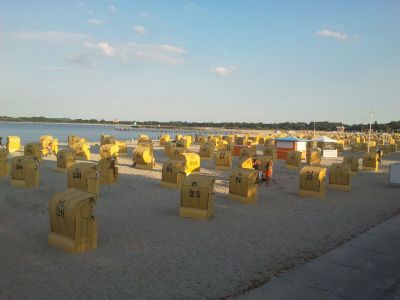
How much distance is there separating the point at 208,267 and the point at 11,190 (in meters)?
10.3

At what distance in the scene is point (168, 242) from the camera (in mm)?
9062

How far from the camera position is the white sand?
6629 mm

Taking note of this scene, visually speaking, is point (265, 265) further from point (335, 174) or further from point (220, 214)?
point (335, 174)

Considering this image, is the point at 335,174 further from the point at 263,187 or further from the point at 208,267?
the point at 208,267

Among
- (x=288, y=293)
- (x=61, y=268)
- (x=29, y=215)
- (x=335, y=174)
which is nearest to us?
(x=288, y=293)

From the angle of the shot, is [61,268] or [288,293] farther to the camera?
[61,268]

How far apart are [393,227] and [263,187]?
23.9 ft

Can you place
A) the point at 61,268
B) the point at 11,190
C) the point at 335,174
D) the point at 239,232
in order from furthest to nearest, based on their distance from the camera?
the point at 335,174 < the point at 11,190 < the point at 239,232 < the point at 61,268

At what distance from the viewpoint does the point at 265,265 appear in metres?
7.67

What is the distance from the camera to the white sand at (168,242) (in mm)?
6629

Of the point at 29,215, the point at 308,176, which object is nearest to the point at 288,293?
the point at 29,215

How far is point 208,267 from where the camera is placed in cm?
754

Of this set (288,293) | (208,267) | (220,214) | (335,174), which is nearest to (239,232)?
(220,214)

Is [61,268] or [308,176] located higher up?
[308,176]
